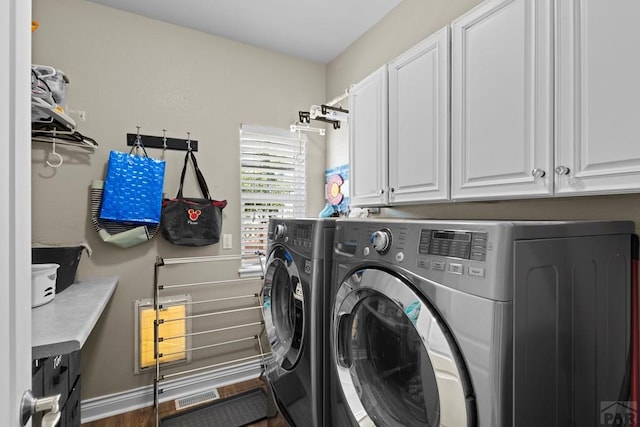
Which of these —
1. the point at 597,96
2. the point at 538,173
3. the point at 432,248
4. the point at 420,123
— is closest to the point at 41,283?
the point at 432,248

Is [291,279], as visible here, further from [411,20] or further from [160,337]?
[411,20]

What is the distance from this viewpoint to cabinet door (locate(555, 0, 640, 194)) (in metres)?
0.85

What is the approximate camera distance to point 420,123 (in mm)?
1523

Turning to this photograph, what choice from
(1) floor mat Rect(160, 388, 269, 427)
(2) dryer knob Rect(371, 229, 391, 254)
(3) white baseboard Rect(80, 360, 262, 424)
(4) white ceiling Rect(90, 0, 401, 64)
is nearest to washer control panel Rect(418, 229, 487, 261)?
(2) dryer knob Rect(371, 229, 391, 254)

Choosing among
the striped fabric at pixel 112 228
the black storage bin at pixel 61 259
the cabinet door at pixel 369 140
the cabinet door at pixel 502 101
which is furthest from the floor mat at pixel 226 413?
the cabinet door at pixel 502 101

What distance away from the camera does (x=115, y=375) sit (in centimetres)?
217

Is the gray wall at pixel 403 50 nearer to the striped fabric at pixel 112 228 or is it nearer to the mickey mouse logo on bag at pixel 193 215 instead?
the mickey mouse logo on bag at pixel 193 215

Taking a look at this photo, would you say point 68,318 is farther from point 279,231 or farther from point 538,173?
point 538,173

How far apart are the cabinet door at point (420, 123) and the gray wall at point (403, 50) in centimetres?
37

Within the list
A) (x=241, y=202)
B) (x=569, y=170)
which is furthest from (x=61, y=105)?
(x=569, y=170)

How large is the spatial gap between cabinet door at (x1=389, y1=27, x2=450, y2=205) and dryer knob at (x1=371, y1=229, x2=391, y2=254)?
50 cm

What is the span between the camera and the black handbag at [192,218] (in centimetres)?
227

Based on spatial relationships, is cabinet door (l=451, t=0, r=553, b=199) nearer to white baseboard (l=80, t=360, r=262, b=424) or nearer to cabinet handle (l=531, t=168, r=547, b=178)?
cabinet handle (l=531, t=168, r=547, b=178)

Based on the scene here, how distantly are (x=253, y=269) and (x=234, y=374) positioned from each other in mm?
837
